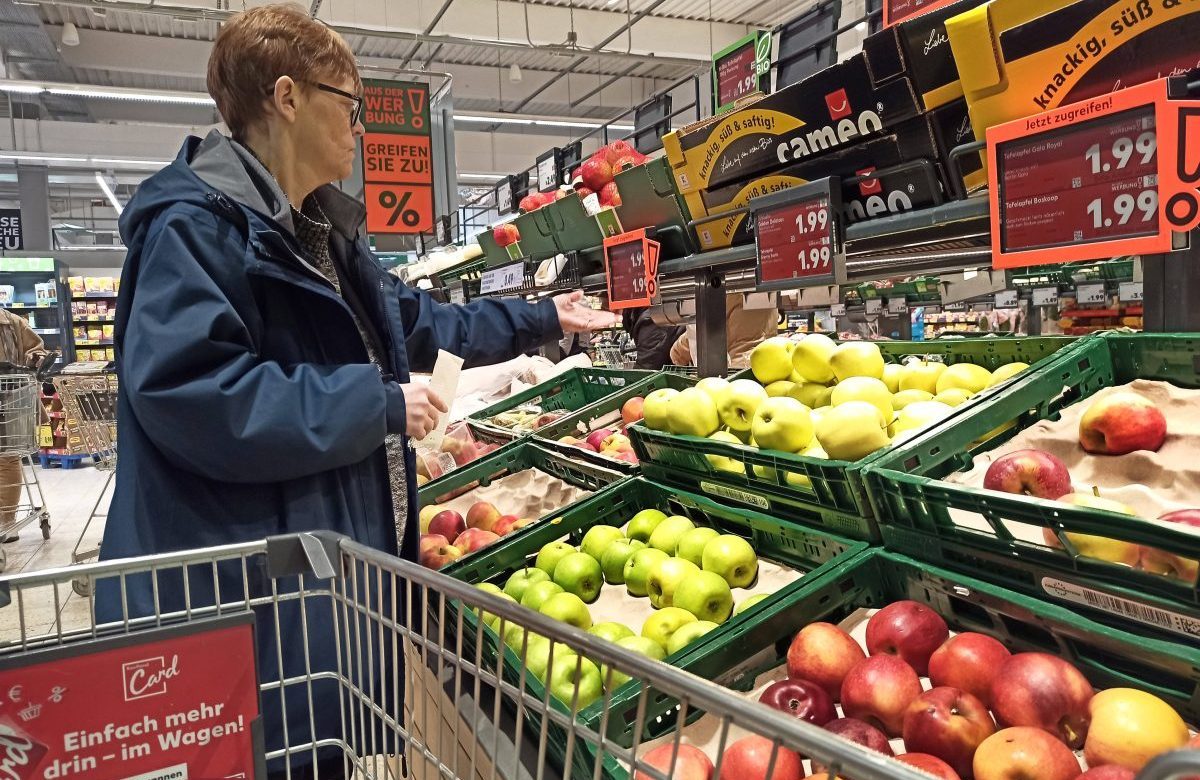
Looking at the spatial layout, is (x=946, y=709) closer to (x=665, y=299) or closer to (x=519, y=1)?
(x=665, y=299)

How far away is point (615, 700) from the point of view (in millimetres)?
1153

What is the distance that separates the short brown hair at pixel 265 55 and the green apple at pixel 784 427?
1090 millimetres

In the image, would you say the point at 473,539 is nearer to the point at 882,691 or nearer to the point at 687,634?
the point at 687,634

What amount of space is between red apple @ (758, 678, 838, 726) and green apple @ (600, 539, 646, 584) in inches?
26.0

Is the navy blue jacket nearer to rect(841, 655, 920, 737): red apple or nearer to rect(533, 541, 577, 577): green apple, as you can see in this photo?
rect(533, 541, 577, 577): green apple

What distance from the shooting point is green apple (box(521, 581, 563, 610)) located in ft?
5.54

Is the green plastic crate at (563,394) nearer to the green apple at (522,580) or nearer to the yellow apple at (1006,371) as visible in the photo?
the green apple at (522,580)

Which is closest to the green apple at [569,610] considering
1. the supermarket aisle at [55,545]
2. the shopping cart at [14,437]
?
the supermarket aisle at [55,545]

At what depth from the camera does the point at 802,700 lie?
118 cm

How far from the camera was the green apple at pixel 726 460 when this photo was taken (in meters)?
1.82

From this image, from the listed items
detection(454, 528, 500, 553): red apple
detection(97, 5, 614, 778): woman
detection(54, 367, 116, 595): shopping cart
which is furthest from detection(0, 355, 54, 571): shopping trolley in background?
detection(97, 5, 614, 778): woman

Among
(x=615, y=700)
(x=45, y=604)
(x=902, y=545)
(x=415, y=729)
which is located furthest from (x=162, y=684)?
(x=45, y=604)

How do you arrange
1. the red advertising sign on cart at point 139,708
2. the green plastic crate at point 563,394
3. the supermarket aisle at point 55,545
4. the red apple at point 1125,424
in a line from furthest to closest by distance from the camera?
the supermarket aisle at point 55,545 → the green plastic crate at point 563,394 → the red apple at point 1125,424 → the red advertising sign on cart at point 139,708

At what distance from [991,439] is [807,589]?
20.1 inches
